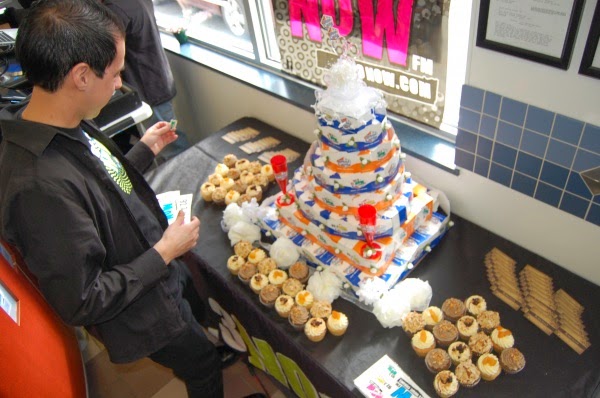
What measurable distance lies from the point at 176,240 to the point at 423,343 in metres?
0.80

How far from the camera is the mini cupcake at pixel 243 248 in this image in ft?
5.65

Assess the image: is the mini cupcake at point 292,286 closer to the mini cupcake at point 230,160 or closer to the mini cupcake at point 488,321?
the mini cupcake at point 488,321

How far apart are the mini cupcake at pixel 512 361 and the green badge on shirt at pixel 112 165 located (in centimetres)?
119

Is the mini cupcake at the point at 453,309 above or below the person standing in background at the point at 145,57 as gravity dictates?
below

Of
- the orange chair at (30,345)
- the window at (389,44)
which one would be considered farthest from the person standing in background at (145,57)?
the orange chair at (30,345)

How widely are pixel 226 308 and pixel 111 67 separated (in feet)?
3.57

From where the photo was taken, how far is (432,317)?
1411 mm

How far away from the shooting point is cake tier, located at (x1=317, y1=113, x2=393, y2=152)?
4.47 ft

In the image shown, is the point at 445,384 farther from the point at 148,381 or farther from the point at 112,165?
the point at 148,381

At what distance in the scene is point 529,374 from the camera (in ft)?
4.17

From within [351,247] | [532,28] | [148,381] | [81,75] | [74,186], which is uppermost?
[81,75]

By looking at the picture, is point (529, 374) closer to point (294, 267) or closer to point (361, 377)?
point (361, 377)

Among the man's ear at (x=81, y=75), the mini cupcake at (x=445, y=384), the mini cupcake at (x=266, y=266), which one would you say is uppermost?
the man's ear at (x=81, y=75)

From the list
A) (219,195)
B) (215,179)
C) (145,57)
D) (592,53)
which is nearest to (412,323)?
(592,53)
